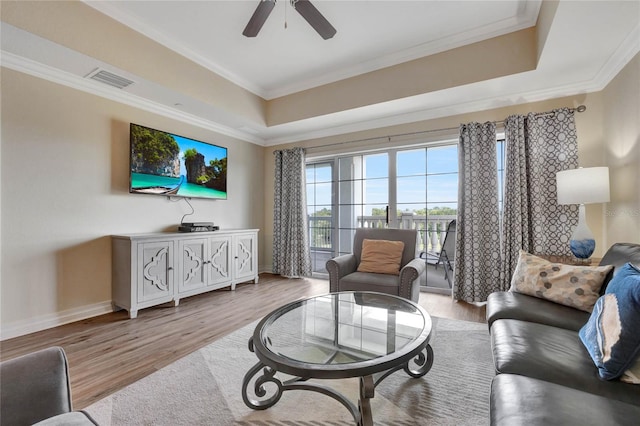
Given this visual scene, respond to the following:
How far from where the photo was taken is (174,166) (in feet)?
11.5

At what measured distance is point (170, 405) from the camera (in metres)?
1.53

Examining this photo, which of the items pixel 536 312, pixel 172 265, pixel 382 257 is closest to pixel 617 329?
pixel 536 312

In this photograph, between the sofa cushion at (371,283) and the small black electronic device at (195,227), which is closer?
the sofa cushion at (371,283)

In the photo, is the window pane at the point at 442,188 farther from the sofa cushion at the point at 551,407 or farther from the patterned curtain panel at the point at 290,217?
the sofa cushion at the point at 551,407

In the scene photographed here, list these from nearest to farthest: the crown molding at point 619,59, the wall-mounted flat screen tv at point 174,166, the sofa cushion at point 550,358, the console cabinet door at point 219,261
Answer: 1. the sofa cushion at point 550,358
2. the crown molding at point 619,59
3. the wall-mounted flat screen tv at point 174,166
4. the console cabinet door at point 219,261

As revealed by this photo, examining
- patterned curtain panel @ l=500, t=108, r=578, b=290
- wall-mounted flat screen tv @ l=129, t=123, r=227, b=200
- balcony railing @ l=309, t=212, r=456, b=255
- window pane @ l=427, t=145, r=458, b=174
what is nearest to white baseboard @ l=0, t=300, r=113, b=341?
wall-mounted flat screen tv @ l=129, t=123, r=227, b=200

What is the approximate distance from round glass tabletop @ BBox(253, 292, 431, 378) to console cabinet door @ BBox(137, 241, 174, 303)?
73.3 inches

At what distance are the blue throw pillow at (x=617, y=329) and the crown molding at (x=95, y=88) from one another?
423 cm

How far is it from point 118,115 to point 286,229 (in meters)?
2.72

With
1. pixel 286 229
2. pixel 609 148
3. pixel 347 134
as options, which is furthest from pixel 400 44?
pixel 286 229

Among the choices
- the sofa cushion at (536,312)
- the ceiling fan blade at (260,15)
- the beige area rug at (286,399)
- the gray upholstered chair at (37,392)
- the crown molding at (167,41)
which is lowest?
the beige area rug at (286,399)

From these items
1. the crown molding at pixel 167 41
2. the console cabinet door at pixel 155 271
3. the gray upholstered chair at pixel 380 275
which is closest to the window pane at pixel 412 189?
the gray upholstered chair at pixel 380 275

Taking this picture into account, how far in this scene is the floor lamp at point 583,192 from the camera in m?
2.31

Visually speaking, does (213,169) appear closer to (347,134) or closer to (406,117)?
(347,134)
